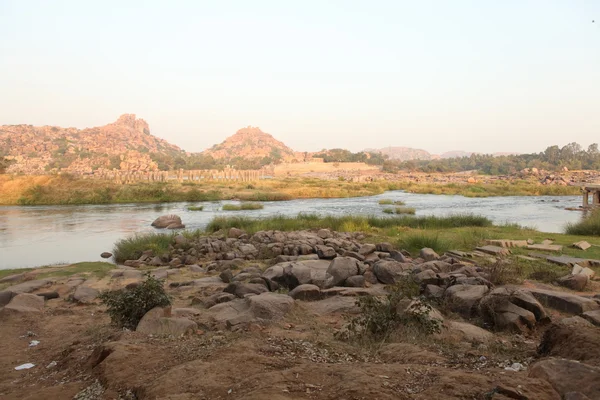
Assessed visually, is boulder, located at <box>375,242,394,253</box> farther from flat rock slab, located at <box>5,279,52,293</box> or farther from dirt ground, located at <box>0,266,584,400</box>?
flat rock slab, located at <box>5,279,52,293</box>

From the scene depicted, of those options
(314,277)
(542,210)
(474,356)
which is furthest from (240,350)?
(542,210)

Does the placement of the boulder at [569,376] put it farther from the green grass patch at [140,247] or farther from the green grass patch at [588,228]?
the green grass patch at [588,228]

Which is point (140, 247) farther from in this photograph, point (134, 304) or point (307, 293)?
point (134, 304)

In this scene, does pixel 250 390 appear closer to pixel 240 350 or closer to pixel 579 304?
pixel 240 350

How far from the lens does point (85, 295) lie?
27.3 ft

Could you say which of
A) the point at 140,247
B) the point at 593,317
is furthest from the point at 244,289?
the point at 140,247

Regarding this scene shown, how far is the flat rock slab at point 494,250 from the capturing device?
1099cm

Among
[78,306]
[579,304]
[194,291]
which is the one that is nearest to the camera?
[579,304]

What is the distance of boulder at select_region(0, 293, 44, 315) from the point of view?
712cm

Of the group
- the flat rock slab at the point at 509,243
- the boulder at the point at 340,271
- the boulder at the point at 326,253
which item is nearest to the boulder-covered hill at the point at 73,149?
the boulder at the point at 326,253

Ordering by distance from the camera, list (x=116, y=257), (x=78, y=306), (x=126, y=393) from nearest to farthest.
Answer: (x=126, y=393) → (x=78, y=306) → (x=116, y=257)

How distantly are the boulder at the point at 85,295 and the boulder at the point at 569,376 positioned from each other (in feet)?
24.6

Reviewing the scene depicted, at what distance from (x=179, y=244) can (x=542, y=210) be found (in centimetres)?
2544

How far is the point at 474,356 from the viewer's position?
411 cm
